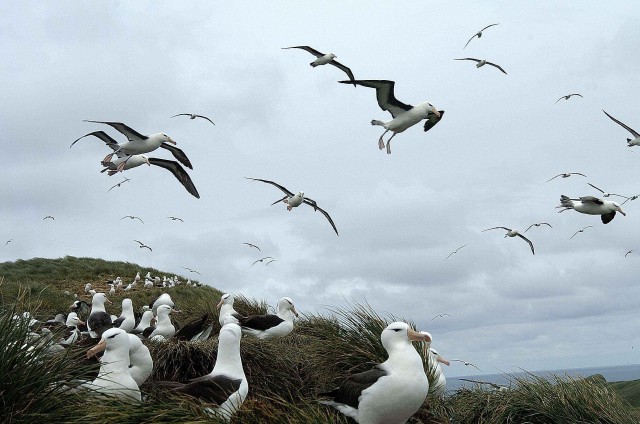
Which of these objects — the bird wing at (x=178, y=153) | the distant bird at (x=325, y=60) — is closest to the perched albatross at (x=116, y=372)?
the bird wing at (x=178, y=153)

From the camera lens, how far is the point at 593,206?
68.2 feet

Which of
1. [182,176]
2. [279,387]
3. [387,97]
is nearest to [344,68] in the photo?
[387,97]

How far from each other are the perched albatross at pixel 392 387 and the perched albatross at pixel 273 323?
5.16 metres

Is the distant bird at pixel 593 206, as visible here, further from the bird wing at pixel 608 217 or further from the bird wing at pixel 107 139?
the bird wing at pixel 107 139

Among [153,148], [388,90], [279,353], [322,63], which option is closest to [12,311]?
[279,353]

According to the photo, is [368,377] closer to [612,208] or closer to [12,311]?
[12,311]

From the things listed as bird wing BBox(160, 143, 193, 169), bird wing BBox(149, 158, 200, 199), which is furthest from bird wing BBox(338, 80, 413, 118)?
bird wing BBox(149, 158, 200, 199)

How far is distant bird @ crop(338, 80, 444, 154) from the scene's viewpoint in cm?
1806

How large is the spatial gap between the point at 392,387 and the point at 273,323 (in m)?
6.09

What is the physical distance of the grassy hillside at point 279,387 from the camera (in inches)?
254

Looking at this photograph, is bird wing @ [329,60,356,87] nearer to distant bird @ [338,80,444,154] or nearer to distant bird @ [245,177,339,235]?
distant bird @ [338,80,444,154]

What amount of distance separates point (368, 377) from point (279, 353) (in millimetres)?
3444

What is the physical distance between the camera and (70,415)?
648cm

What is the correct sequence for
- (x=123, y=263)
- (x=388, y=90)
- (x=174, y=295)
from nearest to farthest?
(x=388, y=90), (x=174, y=295), (x=123, y=263)
